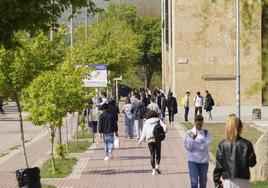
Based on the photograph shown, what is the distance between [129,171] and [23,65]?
407cm

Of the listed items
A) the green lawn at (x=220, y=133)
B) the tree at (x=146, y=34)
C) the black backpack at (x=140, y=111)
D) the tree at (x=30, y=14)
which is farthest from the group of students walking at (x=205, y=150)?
the tree at (x=146, y=34)

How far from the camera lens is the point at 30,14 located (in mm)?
9484

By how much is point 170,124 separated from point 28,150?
1283 centimetres

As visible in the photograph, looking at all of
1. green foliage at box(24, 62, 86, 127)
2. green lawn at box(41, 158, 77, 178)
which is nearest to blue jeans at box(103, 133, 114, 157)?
green lawn at box(41, 158, 77, 178)

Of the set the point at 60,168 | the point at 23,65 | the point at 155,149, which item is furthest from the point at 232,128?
the point at 60,168

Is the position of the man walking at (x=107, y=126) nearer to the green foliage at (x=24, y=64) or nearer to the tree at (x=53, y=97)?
the tree at (x=53, y=97)

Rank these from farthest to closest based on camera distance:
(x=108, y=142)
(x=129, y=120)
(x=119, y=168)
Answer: (x=129, y=120), (x=108, y=142), (x=119, y=168)

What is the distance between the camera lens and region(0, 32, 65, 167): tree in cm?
1614

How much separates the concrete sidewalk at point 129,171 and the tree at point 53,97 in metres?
1.27

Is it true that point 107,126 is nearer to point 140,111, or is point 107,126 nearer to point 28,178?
point 28,178

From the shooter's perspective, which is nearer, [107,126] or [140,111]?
[107,126]

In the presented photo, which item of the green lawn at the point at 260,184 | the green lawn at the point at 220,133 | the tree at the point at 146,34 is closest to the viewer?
the green lawn at the point at 260,184

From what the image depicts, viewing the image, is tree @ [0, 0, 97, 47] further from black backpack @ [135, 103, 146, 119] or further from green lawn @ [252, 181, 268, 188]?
black backpack @ [135, 103, 146, 119]

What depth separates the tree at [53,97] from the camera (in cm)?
1778
